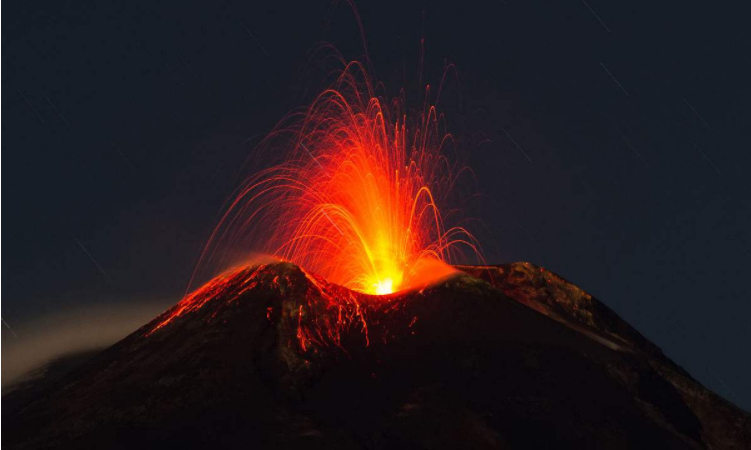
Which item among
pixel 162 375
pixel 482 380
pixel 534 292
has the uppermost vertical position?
pixel 534 292

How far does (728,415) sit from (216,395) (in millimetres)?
25049

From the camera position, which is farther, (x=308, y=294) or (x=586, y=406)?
(x=308, y=294)

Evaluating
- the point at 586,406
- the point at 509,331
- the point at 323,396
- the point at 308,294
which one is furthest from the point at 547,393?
the point at 308,294

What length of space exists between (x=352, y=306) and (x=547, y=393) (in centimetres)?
1164

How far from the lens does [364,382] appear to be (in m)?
36.0

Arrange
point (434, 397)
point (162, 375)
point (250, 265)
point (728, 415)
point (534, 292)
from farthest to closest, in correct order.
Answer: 1. point (534, 292)
2. point (250, 265)
3. point (728, 415)
4. point (162, 375)
5. point (434, 397)

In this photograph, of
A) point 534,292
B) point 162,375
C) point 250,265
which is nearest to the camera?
point 162,375

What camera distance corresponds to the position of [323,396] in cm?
3519

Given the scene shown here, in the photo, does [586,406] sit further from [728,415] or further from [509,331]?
[728,415]

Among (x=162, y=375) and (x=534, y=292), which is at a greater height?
(x=534, y=292)

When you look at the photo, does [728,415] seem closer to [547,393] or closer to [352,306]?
[547,393]

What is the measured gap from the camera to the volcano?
3231 cm

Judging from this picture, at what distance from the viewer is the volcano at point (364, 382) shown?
3231cm

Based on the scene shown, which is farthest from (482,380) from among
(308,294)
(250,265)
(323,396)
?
(250,265)
